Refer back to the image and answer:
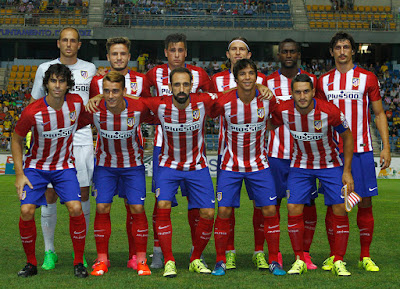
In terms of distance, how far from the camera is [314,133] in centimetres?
599

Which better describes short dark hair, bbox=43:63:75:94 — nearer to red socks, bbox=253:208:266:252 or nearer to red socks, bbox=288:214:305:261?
red socks, bbox=253:208:266:252

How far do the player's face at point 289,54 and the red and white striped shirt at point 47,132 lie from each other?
2.43m

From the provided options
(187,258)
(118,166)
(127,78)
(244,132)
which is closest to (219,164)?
(244,132)

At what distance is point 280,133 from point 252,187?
929 mm

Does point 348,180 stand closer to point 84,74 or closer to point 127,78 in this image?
point 127,78

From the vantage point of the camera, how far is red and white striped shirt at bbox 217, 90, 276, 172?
600 centimetres

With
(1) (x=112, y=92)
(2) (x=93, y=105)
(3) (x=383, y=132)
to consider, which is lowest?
(3) (x=383, y=132)

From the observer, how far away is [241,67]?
5.93 m

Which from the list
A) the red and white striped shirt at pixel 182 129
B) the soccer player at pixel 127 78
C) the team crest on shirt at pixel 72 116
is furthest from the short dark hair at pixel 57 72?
the red and white striped shirt at pixel 182 129

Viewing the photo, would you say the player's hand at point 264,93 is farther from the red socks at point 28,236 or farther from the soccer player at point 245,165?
the red socks at point 28,236

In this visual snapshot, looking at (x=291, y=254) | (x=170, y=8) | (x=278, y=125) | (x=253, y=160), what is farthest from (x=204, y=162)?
(x=170, y=8)

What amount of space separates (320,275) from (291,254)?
1.30 m

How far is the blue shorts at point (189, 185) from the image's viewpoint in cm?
594

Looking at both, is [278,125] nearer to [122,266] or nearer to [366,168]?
[366,168]
